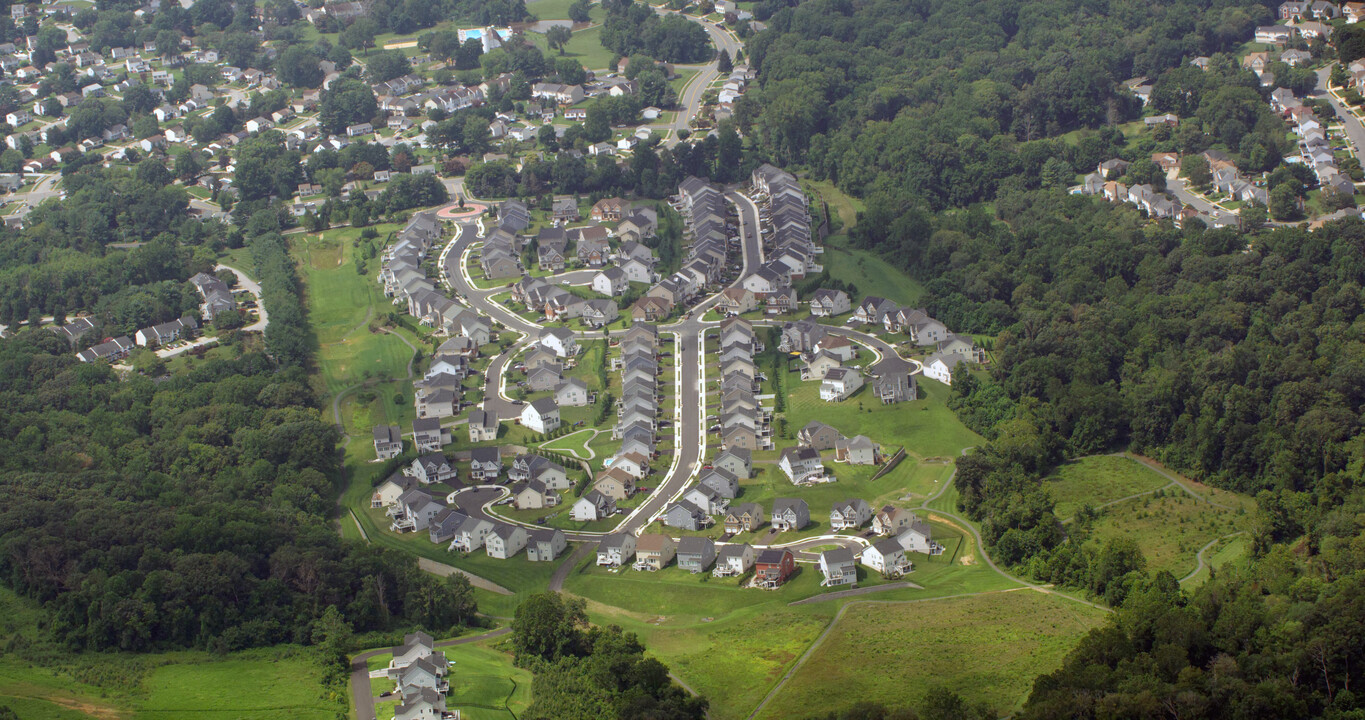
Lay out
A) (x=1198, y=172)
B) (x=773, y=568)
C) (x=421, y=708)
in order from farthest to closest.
A: (x=1198, y=172) → (x=773, y=568) → (x=421, y=708)

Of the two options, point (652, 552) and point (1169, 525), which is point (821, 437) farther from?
point (1169, 525)

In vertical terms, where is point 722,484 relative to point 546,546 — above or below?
above

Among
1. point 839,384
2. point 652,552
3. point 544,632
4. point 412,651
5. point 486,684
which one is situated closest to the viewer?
point 486,684

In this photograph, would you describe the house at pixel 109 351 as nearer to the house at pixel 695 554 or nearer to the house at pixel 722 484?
the house at pixel 722 484

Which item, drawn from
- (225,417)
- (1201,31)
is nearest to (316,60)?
(225,417)

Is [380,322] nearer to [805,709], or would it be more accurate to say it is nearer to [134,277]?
[134,277]

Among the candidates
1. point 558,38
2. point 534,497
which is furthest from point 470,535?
point 558,38

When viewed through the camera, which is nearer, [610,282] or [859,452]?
[859,452]

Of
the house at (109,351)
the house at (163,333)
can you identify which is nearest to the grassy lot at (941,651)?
the house at (163,333)
